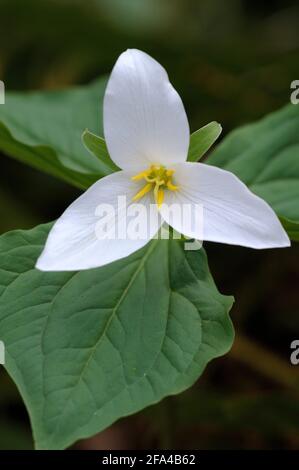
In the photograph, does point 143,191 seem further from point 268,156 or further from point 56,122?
point 56,122

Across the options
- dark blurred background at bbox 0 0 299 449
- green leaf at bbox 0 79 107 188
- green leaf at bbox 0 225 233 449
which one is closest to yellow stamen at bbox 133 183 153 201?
green leaf at bbox 0 225 233 449

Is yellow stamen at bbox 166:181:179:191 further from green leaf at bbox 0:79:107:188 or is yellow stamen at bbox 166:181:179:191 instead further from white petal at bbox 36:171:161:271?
green leaf at bbox 0:79:107:188

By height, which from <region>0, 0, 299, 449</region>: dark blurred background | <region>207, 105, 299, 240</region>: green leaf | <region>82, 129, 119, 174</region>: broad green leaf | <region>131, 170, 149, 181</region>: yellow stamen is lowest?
<region>0, 0, 299, 449</region>: dark blurred background

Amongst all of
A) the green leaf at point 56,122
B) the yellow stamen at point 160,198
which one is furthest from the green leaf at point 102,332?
the green leaf at point 56,122

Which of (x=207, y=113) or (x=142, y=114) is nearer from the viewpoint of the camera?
(x=142, y=114)

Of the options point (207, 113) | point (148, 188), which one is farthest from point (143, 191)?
point (207, 113)

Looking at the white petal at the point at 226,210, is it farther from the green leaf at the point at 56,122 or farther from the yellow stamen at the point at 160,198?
the green leaf at the point at 56,122
